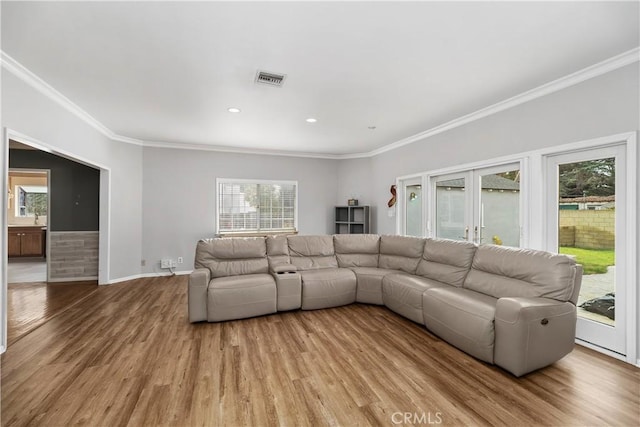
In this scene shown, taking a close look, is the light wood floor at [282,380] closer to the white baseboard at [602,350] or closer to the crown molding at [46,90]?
the white baseboard at [602,350]

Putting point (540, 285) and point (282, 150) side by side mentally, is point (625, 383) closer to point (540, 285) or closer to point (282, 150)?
point (540, 285)

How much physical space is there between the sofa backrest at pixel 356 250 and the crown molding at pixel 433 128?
208 centimetres

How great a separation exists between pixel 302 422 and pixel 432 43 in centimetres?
291

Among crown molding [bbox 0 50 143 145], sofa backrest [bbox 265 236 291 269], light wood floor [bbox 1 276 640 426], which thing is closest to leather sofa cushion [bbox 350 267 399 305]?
light wood floor [bbox 1 276 640 426]

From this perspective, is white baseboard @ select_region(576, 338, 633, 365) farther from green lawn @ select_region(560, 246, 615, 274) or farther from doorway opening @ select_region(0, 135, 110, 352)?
doorway opening @ select_region(0, 135, 110, 352)

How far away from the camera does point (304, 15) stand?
1.93 metres

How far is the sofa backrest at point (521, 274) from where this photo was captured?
246 cm

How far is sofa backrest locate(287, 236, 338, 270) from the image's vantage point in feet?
14.0

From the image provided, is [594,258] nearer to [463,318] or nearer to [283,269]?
[463,318]

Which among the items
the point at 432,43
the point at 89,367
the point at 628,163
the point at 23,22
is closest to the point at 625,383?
the point at 628,163

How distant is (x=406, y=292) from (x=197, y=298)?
249 centimetres

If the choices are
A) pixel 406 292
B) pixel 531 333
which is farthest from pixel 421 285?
pixel 531 333

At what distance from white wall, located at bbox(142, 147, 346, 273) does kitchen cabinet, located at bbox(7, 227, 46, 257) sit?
4301mm

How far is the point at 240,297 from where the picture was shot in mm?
3377
